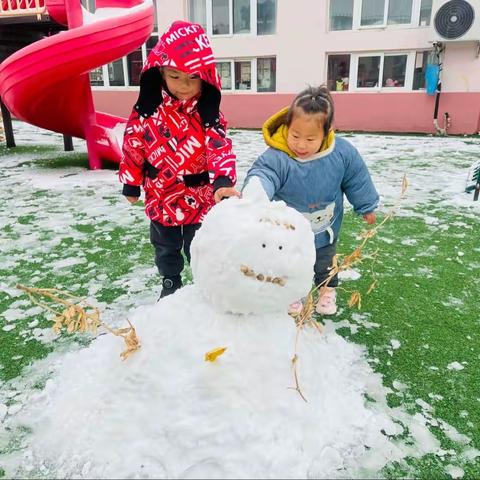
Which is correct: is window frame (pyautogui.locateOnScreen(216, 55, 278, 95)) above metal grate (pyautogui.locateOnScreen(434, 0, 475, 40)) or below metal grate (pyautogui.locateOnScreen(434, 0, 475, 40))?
below

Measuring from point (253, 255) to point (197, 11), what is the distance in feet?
39.2

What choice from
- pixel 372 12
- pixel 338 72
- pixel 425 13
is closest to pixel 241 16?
pixel 338 72

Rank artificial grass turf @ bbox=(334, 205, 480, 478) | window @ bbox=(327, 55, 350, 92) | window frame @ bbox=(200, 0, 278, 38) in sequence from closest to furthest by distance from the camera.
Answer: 1. artificial grass turf @ bbox=(334, 205, 480, 478)
2. window @ bbox=(327, 55, 350, 92)
3. window frame @ bbox=(200, 0, 278, 38)

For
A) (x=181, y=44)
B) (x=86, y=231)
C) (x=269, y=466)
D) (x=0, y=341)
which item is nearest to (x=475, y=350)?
(x=269, y=466)

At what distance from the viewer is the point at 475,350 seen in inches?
81.8

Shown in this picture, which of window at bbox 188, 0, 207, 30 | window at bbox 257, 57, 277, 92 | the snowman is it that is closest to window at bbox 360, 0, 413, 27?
window at bbox 257, 57, 277, 92

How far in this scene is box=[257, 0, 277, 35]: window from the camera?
11.0m

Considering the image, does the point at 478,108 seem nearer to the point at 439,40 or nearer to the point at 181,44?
the point at 439,40

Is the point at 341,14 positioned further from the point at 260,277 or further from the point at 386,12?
the point at 260,277

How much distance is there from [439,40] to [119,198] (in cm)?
804

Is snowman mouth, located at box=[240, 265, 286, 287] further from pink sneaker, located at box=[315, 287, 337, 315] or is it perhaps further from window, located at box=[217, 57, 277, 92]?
window, located at box=[217, 57, 277, 92]

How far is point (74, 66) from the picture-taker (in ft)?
17.4

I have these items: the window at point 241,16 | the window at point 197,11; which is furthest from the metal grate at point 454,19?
the window at point 197,11

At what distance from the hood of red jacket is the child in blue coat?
15.8 inches
